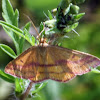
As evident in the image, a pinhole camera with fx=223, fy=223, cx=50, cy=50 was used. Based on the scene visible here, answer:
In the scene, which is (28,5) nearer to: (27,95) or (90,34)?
(90,34)

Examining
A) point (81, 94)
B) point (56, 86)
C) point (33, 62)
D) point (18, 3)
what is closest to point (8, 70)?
point (33, 62)

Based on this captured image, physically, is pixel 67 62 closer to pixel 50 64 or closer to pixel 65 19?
pixel 50 64

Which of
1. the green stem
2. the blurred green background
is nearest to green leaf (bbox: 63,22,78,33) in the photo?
the green stem

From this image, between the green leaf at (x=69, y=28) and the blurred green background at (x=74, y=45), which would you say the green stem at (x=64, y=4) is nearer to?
the green leaf at (x=69, y=28)

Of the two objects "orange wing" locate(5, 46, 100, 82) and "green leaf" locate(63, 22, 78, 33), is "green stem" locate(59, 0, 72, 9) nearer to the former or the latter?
"green leaf" locate(63, 22, 78, 33)

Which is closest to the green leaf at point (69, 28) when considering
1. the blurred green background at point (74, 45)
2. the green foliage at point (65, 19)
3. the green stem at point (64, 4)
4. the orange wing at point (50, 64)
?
the green foliage at point (65, 19)

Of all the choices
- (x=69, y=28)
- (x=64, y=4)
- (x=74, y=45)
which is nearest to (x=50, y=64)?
(x=69, y=28)

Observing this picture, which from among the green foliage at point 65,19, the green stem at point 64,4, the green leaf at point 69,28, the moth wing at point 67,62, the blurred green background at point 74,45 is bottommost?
the blurred green background at point 74,45
